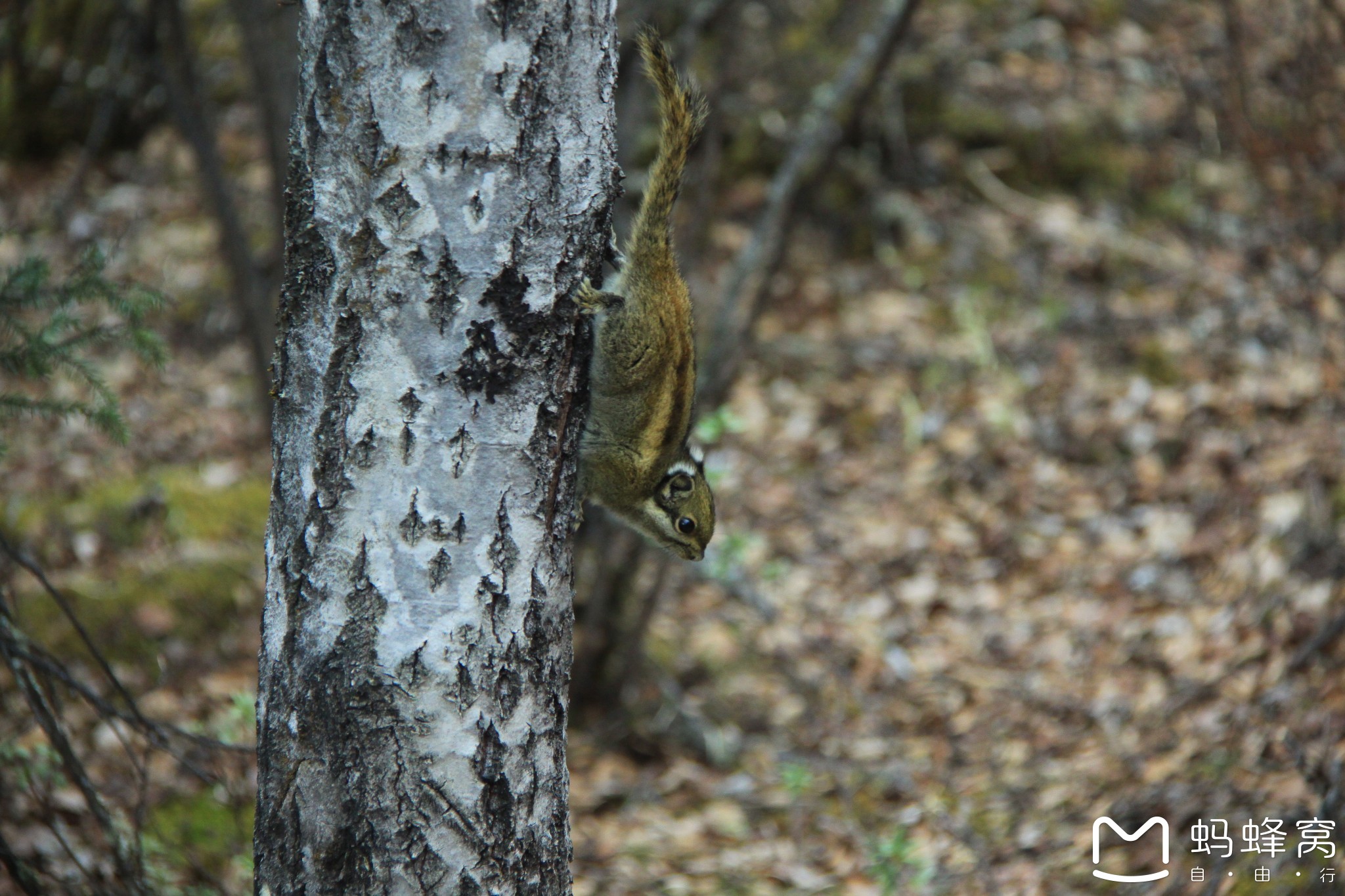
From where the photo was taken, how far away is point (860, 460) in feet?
23.2

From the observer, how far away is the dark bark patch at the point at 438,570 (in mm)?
2104

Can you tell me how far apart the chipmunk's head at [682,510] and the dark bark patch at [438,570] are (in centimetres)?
112

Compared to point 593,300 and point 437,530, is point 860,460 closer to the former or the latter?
point 593,300

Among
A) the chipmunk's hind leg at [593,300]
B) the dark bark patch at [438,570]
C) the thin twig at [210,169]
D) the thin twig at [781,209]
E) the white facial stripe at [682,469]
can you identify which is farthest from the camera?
the thin twig at [210,169]

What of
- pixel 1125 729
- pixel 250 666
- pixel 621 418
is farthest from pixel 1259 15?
pixel 250 666

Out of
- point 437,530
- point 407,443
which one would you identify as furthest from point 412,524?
point 407,443

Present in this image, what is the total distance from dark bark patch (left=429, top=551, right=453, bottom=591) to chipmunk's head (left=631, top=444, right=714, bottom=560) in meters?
1.12

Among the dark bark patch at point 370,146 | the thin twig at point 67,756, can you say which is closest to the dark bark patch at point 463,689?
the dark bark patch at point 370,146

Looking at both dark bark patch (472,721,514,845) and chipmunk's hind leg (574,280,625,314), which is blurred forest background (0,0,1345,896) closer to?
chipmunk's hind leg (574,280,625,314)

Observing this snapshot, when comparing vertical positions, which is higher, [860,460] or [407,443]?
[860,460]

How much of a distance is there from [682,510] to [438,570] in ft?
4.09

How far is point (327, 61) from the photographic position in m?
2.01

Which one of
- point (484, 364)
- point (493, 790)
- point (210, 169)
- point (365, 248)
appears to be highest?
point (210, 169)

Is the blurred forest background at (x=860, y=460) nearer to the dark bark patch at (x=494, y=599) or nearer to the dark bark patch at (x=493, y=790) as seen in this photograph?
the dark bark patch at (x=493, y=790)
